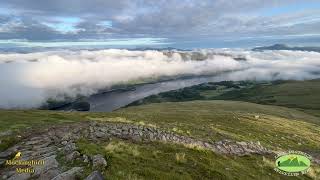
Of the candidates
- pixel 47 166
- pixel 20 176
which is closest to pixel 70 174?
pixel 47 166

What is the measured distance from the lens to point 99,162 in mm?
21922

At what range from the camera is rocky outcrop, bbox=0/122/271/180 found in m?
21.8

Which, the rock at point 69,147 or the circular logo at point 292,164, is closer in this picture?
the rock at point 69,147

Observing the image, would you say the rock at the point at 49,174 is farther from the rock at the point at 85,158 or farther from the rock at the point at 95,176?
the rock at the point at 95,176

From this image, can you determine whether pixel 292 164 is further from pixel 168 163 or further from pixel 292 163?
pixel 168 163

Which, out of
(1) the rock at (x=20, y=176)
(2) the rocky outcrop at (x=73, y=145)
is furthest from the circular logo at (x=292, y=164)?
(1) the rock at (x=20, y=176)

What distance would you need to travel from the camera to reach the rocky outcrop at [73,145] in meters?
21.8

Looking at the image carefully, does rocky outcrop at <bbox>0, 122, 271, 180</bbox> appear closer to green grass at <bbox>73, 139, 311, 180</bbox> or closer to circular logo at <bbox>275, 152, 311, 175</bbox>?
green grass at <bbox>73, 139, 311, 180</bbox>

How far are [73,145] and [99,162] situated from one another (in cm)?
441

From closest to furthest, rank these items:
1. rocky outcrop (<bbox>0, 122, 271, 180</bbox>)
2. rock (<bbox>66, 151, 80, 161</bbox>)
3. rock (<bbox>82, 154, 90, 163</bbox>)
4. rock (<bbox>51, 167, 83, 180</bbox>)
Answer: rock (<bbox>51, 167, 83, 180</bbox>), rocky outcrop (<bbox>0, 122, 271, 180</bbox>), rock (<bbox>82, 154, 90, 163</bbox>), rock (<bbox>66, 151, 80, 161</bbox>)

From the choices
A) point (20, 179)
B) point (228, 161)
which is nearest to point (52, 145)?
point (20, 179)

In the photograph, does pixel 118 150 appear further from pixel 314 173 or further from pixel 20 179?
pixel 314 173

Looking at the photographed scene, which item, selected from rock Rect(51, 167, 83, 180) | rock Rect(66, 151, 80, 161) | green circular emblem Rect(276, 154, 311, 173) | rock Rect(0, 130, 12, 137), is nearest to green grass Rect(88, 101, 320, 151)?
green circular emblem Rect(276, 154, 311, 173)

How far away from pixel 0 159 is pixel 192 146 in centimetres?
1376
